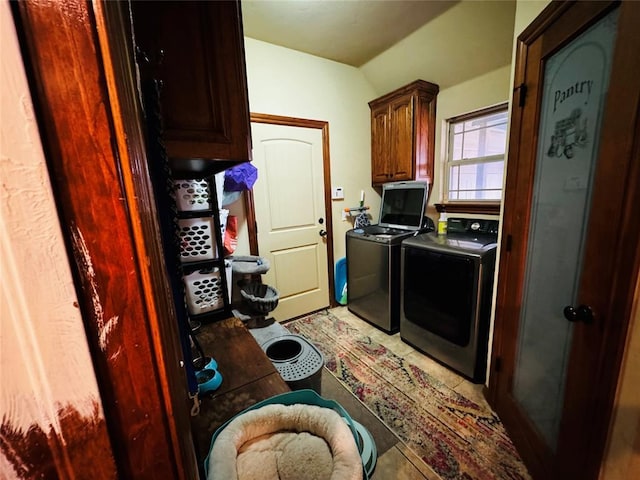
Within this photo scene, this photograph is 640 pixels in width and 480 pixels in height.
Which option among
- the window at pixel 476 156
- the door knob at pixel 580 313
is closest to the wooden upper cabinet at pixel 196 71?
the door knob at pixel 580 313

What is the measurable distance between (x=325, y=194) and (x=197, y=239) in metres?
1.69

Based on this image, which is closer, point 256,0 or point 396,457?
point 396,457

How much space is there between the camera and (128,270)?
0.30 meters

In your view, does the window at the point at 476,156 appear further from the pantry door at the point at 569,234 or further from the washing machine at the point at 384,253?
the pantry door at the point at 569,234

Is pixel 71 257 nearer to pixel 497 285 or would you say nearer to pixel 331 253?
pixel 497 285

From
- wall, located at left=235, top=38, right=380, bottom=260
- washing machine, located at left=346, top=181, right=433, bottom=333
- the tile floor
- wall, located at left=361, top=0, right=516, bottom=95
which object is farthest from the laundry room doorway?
wall, located at left=361, top=0, right=516, bottom=95

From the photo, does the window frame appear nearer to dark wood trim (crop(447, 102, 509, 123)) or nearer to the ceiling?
dark wood trim (crop(447, 102, 509, 123))

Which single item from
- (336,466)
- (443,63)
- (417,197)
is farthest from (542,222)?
(443,63)

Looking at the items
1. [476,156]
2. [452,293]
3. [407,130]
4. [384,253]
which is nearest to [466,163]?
[476,156]

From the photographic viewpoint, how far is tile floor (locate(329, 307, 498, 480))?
50.2 inches

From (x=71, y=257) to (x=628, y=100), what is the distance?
1.28m

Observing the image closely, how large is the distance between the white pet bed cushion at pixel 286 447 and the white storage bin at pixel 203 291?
0.81 meters

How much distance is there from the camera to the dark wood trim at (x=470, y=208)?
227cm

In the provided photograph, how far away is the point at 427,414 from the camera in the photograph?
1.60m
